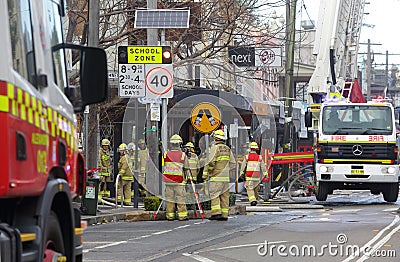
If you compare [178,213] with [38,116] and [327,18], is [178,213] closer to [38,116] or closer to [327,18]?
[327,18]

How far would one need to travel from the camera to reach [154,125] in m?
22.0

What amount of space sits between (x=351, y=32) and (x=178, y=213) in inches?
567

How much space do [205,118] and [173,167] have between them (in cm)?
605

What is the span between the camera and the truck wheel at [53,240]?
6554 millimetres

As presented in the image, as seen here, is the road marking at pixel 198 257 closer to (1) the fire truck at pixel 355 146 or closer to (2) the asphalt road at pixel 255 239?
(2) the asphalt road at pixel 255 239

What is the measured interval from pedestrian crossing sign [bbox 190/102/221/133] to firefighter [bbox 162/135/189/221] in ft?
18.0

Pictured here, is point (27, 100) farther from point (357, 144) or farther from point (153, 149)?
point (357, 144)

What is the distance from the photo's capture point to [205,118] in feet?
84.3

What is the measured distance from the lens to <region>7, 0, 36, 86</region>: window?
5922 millimetres

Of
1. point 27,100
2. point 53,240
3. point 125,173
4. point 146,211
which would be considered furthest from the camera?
point 125,173

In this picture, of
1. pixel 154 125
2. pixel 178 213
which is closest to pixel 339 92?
pixel 154 125

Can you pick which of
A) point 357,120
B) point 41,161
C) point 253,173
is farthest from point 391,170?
point 41,161

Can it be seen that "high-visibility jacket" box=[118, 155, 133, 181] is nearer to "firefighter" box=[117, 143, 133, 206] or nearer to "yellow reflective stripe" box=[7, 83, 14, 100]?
"firefighter" box=[117, 143, 133, 206]

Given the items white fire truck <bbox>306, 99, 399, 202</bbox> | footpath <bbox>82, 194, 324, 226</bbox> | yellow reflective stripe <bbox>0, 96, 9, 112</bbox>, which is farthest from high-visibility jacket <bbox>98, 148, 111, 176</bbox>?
yellow reflective stripe <bbox>0, 96, 9, 112</bbox>
